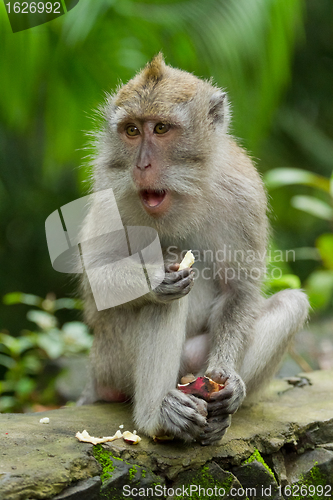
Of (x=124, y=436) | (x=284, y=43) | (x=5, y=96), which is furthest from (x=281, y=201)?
(x=124, y=436)

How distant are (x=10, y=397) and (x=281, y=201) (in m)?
5.66

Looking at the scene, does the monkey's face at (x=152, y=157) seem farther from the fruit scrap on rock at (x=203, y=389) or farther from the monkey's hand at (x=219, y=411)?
the monkey's hand at (x=219, y=411)

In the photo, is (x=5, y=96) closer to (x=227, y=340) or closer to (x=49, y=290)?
(x=49, y=290)

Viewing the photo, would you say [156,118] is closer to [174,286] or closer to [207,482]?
[174,286]

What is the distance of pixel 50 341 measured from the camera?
6137 millimetres

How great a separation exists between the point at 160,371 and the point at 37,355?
3632 millimetres

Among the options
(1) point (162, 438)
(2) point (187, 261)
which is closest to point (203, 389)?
(1) point (162, 438)

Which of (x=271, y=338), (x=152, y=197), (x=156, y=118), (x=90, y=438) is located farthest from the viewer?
(x=271, y=338)

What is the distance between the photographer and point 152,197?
3781mm

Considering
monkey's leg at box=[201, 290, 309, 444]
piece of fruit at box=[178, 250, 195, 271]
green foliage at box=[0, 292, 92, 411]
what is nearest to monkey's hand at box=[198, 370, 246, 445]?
monkey's leg at box=[201, 290, 309, 444]

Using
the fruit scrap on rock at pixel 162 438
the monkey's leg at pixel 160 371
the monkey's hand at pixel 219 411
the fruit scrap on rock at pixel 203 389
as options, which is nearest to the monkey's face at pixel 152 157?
the monkey's leg at pixel 160 371

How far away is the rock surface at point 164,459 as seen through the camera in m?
3.05

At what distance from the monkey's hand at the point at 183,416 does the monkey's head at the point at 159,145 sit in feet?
4.08

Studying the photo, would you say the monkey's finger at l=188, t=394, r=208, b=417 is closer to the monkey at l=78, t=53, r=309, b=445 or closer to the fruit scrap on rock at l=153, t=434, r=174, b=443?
the monkey at l=78, t=53, r=309, b=445
